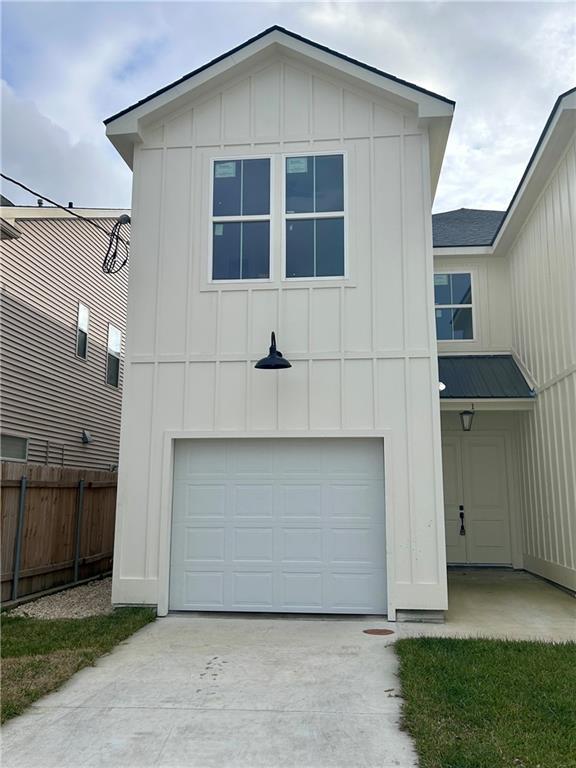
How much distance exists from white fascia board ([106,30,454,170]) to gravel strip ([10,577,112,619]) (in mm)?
6230

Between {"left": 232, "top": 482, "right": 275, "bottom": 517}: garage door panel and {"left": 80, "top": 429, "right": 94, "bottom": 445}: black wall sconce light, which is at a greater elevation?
{"left": 80, "top": 429, "right": 94, "bottom": 445}: black wall sconce light

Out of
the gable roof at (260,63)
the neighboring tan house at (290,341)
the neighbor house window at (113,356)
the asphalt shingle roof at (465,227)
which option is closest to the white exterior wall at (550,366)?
the neighboring tan house at (290,341)

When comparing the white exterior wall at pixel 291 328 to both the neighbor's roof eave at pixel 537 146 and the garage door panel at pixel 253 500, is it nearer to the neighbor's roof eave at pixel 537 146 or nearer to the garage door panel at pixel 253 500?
the garage door panel at pixel 253 500

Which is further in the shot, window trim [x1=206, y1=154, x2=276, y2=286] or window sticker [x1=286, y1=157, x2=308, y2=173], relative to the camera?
window sticker [x1=286, y1=157, x2=308, y2=173]

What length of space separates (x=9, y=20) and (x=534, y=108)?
8.88 metres

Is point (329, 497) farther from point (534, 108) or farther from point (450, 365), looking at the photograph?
point (534, 108)

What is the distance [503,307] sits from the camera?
464 inches

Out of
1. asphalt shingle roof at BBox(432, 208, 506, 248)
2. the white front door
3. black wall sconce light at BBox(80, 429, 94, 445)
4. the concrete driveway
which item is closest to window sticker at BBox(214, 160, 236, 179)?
asphalt shingle roof at BBox(432, 208, 506, 248)

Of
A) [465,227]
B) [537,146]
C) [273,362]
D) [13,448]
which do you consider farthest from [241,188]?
[465,227]

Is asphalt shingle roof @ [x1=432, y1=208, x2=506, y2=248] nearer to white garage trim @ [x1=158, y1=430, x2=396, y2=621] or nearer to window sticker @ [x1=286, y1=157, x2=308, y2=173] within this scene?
window sticker @ [x1=286, y1=157, x2=308, y2=173]

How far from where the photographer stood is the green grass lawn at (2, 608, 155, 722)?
469 centimetres

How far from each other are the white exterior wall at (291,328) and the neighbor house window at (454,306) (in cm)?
425

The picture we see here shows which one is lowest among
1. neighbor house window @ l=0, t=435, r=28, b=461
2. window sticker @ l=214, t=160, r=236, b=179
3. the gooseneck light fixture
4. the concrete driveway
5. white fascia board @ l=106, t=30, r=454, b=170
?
the concrete driveway

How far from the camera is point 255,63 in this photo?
852 cm
